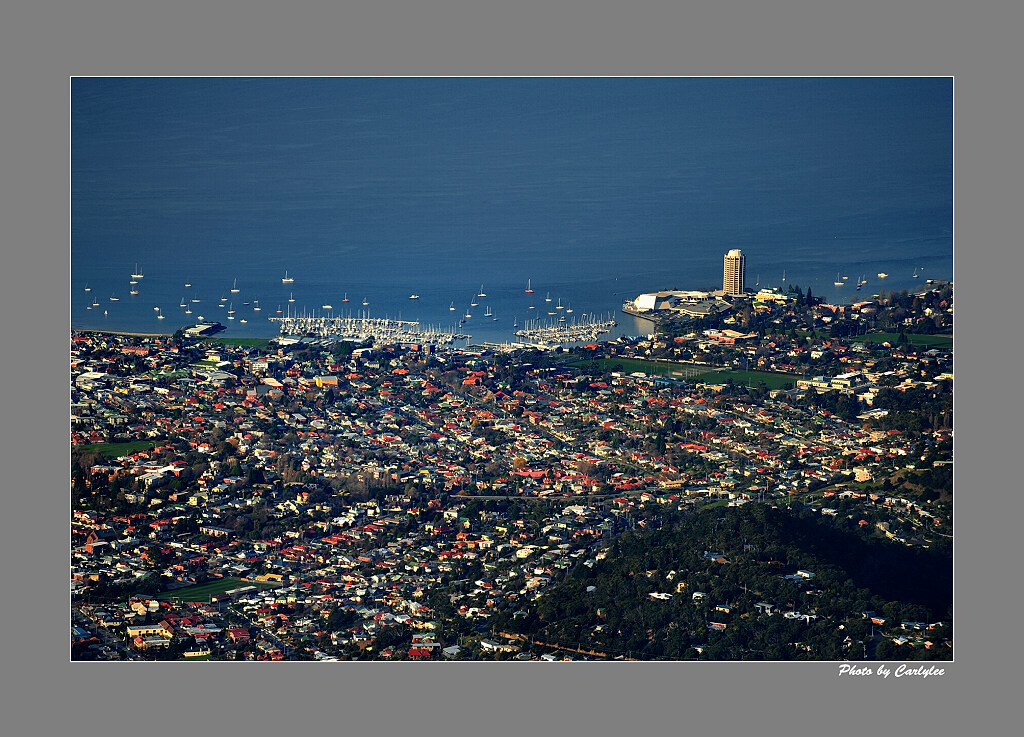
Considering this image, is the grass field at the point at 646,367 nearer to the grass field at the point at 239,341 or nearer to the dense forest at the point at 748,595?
the grass field at the point at 239,341

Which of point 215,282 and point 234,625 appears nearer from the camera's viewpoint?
point 234,625

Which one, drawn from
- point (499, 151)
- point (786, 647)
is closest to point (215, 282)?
point (499, 151)

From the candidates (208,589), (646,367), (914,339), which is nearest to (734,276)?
(646,367)

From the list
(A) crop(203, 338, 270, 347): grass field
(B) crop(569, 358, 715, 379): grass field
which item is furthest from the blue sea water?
(B) crop(569, 358, 715, 379): grass field

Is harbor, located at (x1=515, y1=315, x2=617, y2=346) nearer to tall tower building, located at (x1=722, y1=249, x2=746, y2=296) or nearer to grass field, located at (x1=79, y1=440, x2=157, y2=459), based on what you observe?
tall tower building, located at (x1=722, y1=249, x2=746, y2=296)

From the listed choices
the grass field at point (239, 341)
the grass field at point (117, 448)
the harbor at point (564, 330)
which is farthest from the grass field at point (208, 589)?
the harbor at point (564, 330)

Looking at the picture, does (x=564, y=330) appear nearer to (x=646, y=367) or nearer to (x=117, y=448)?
(x=646, y=367)

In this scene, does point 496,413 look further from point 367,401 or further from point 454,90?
point 454,90
